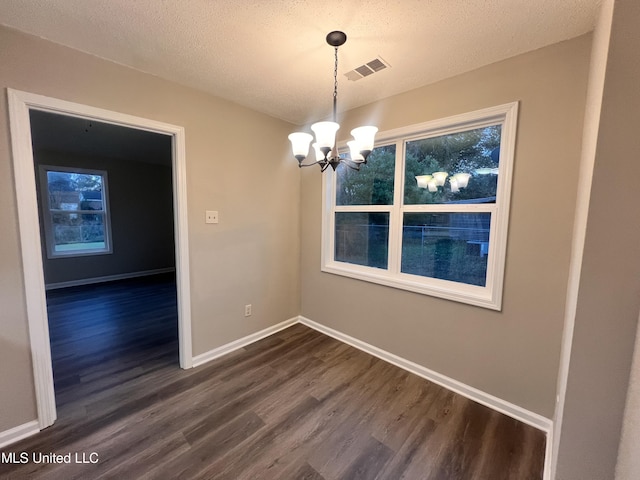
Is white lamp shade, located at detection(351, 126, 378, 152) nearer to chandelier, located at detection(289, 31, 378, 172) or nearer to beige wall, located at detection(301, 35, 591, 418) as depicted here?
chandelier, located at detection(289, 31, 378, 172)

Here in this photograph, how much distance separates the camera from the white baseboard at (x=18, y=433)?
158 cm

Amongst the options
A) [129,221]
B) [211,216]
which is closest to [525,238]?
[211,216]

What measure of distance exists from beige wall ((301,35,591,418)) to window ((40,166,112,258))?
5.80 metres

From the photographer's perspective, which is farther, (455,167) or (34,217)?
(455,167)

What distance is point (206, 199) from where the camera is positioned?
7.89 feet

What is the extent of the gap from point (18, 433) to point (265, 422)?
4.93 ft

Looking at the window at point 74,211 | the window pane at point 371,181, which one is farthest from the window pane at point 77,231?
the window pane at point 371,181

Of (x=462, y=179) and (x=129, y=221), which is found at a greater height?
(x=462, y=179)

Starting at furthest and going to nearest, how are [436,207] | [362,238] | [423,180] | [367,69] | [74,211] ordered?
[74,211] → [362,238] → [423,180] → [436,207] → [367,69]

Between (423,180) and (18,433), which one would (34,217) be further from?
(423,180)

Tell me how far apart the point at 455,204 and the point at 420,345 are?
49.5 inches

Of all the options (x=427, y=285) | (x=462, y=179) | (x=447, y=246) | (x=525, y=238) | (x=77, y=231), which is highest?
(x=462, y=179)

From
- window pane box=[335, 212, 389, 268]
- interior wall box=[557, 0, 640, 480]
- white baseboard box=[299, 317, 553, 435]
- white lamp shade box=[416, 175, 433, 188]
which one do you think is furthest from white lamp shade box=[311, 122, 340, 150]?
white baseboard box=[299, 317, 553, 435]

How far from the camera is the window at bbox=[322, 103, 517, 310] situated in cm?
193
